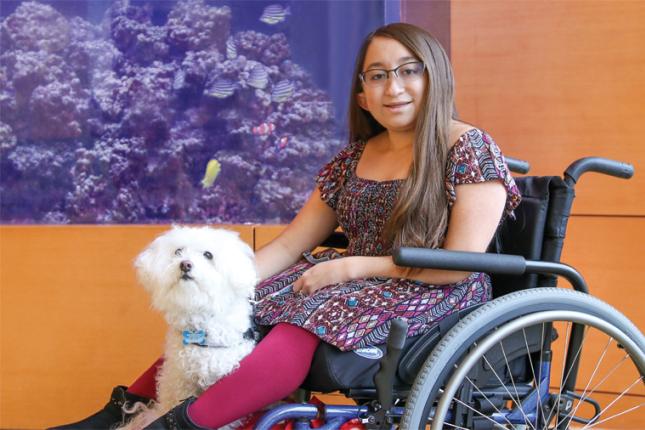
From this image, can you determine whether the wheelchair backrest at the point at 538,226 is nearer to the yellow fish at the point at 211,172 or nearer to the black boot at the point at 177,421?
the black boot at the point at 177,421

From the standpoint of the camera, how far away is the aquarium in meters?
2.77

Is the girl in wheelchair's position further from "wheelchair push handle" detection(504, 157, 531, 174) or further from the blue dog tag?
"wheelchair push handle" detection(504, 157, 531, 174)

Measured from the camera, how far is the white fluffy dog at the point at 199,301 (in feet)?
5.37

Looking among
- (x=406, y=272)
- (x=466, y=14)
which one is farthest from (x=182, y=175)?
(x=406, y=272)

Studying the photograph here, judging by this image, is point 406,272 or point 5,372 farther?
point 5,372

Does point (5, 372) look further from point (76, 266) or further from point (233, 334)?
point (233, 334)

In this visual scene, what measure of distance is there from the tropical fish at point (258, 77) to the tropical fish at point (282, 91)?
4cm

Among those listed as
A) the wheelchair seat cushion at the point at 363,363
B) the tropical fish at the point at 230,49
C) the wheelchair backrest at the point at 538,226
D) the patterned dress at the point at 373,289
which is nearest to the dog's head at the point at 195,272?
the patterned dress at the point at 373,289

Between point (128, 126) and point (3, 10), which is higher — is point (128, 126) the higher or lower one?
the lower one

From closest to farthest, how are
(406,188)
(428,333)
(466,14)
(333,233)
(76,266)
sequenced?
(428,333)
(406,188)
(333,233)
(466,14)
(76,266)

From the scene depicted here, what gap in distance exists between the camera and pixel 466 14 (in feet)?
8.54

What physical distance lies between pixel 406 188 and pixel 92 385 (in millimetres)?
1575

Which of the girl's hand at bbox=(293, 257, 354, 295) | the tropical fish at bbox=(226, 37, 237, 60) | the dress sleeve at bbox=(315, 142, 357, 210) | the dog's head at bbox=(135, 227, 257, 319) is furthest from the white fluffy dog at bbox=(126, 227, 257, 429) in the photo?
the tropical fish at bbox=(226, 37, 237, 60)

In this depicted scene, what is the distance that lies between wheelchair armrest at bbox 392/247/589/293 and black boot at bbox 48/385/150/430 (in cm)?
75
